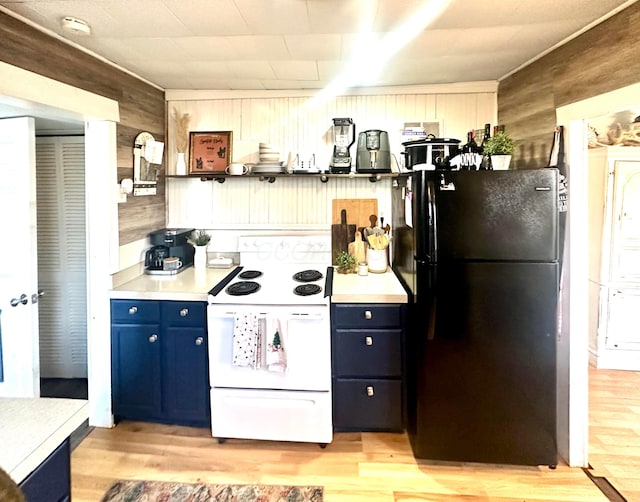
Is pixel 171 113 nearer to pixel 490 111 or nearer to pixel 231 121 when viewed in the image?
pixel 231 121

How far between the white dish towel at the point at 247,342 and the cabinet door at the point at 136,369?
0.56 m

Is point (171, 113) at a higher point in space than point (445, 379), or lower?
higher

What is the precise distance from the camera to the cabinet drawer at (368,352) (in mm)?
2488

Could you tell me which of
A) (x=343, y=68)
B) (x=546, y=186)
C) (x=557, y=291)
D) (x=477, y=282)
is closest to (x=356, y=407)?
(x=477, y=282)

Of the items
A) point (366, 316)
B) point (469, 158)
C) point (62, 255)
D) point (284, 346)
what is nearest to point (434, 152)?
point (469, 158)

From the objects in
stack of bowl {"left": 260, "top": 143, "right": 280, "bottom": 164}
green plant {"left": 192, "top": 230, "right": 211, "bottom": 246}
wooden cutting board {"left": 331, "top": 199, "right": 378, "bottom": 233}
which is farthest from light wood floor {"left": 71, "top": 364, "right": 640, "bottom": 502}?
stack of bowl {"left": 260, "top": 143, "right": 280, "bottom": 164}

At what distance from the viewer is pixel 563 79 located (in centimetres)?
222

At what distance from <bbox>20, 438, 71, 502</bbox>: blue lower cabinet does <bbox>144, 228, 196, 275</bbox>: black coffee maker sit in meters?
1.88

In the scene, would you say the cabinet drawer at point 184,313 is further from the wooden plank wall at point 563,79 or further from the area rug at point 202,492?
the wooden plank wall at point 563,79

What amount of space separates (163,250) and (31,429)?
6.60 ft

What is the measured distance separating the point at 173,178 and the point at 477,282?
2.39 m

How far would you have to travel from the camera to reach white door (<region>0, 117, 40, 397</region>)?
2.36 meters

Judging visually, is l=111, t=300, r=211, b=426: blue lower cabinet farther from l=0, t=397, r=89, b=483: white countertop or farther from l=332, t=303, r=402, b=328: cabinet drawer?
l=0, t=397, r=89, b=483: white countertop

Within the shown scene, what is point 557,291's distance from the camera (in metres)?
2.16
